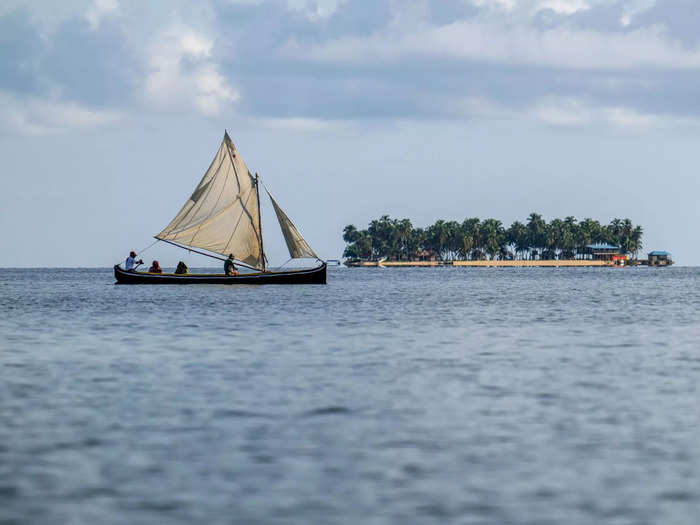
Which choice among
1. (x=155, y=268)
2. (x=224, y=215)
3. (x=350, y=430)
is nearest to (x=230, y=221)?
(x=224, y=215)

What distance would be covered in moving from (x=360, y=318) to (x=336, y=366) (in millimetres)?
22875

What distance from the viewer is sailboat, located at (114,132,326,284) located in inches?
3430

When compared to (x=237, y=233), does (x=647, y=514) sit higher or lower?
lower

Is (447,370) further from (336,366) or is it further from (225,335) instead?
(225,335)

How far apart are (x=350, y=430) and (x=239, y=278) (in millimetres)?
74127

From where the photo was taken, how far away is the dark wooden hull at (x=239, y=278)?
303 ft

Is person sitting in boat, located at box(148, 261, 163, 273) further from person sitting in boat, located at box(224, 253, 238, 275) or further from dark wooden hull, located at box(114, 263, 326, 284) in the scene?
person sitting in boat, located at box(224, 253, 238, 275)

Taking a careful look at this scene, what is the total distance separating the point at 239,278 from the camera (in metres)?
92.2

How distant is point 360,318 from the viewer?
171 feet

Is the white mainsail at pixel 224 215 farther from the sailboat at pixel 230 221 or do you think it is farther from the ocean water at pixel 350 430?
the ocean water at pixel 350 430

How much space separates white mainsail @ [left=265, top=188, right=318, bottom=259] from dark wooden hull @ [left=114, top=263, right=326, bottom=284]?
4435 mm

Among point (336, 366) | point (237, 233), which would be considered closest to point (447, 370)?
point (336, 366)

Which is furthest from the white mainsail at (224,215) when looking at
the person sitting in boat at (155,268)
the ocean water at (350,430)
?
the ocean water at (350,430)

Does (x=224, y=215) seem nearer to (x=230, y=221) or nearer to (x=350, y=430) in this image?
(x=230, y=221)
